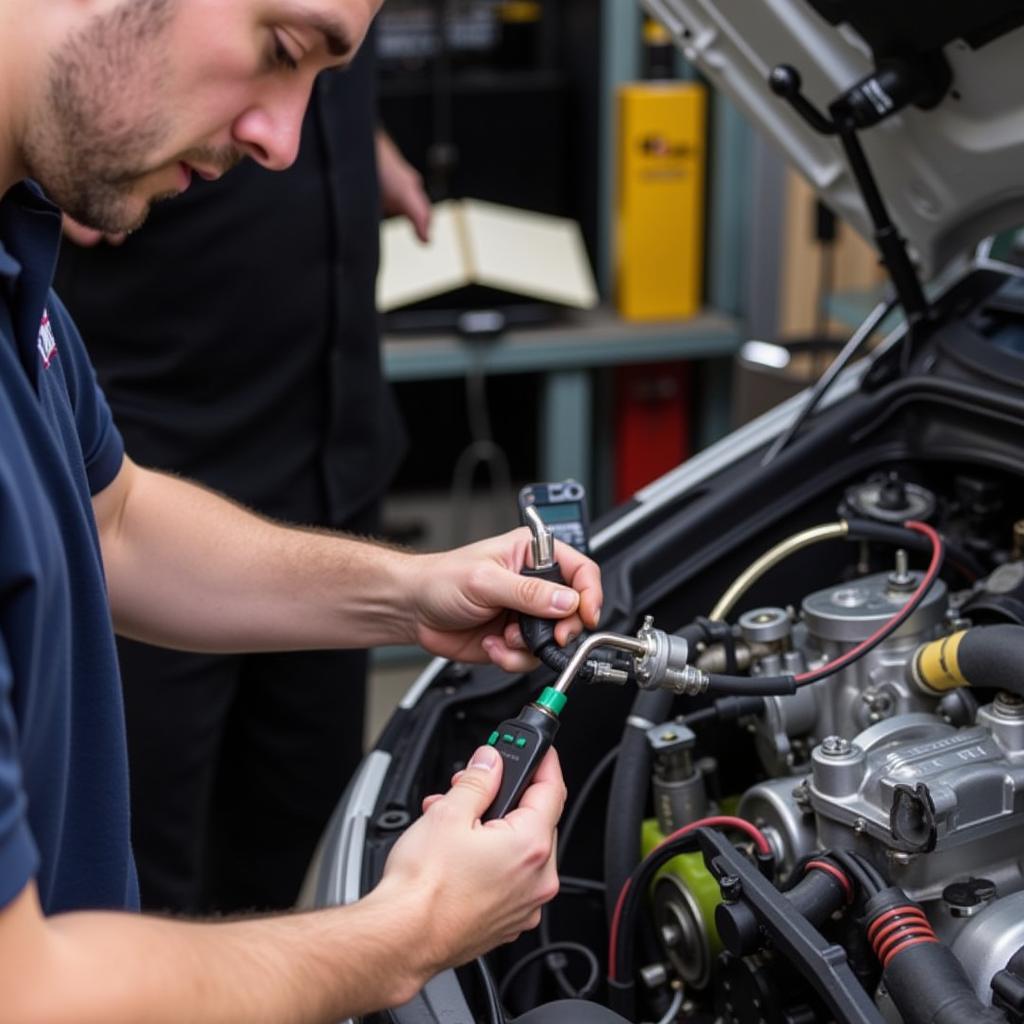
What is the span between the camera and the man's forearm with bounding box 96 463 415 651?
45.8 inches

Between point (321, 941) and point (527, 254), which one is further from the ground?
point (321, 941)

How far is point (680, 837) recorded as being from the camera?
1031 mm

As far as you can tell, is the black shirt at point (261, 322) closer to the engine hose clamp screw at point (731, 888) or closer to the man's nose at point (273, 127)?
the man's nose at point (273, 127)

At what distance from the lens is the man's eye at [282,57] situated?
88 centimetres

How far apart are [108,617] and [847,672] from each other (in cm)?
57

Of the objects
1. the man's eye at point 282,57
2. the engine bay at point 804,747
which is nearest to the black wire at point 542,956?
the engine bay at point 804,747

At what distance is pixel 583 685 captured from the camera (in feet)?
3.94

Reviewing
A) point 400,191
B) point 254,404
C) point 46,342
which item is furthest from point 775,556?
point 400,191

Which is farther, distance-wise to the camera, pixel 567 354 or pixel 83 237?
pixel 567 354

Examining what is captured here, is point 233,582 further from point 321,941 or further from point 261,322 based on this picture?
point 261,322

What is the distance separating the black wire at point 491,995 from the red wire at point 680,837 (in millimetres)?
105

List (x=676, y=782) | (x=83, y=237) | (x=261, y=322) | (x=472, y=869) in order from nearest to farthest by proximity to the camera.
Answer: (x=472, y=869), (x=676, y=782), (x=83, y=237), (x=261, y=322)

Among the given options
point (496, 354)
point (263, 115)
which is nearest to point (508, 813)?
point (263, 115)

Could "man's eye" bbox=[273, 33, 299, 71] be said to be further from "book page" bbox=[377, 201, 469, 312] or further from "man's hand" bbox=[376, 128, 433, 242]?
"book page" bbox=[377, 201, 469, 312]
